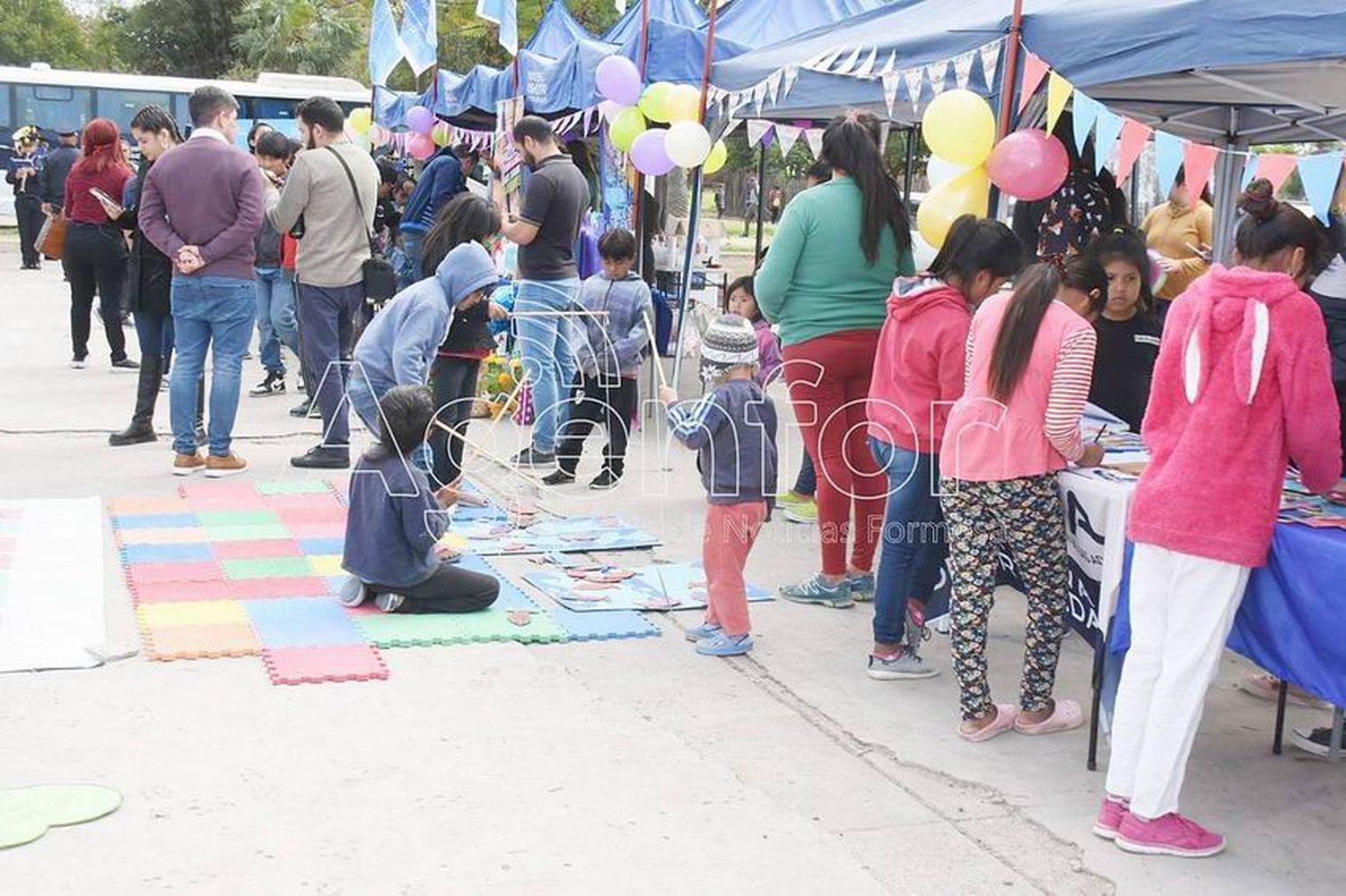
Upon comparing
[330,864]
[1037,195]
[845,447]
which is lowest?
[330,864]

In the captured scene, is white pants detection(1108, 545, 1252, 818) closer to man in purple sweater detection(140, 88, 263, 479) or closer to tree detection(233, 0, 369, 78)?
man in purple sweater detection(140, 88, 263, 479)

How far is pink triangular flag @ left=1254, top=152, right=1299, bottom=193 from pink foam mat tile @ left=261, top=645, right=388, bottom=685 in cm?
386

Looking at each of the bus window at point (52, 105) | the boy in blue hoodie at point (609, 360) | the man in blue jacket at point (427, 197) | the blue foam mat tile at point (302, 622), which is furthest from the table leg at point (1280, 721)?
the bus window at point (52, 105)

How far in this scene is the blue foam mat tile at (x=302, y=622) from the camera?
16.7ft

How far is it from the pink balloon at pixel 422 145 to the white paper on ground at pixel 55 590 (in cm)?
1000

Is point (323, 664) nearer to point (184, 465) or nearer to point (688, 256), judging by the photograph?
point (184, 465)

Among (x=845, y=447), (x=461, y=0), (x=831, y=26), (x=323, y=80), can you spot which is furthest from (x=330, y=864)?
(x=461, y=0)

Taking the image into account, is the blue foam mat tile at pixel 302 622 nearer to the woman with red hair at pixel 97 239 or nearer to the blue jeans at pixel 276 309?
the blue jeans at pixel 276 309

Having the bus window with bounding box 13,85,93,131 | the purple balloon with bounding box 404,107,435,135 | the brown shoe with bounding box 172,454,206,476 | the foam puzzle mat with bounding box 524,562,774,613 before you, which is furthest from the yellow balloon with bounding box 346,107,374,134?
the foam puzzle mat with bounding box 524,562,774,613

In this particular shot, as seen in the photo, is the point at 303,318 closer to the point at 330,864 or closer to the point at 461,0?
the point at 330,864

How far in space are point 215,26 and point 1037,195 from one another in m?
44.5

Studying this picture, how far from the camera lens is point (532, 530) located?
6953 mm

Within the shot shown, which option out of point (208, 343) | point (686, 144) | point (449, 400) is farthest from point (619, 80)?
point (449, 400)

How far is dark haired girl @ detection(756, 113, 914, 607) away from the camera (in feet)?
18.2
